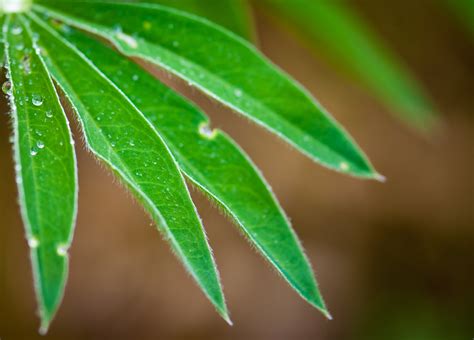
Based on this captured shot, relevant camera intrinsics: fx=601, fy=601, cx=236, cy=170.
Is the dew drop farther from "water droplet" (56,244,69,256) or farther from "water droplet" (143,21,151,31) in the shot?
"water droplet" (56,244,69,256)

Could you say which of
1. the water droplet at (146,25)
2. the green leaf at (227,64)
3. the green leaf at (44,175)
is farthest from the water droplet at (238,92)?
the green leaf at (44,175)

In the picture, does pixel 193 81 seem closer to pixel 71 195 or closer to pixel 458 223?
pixel 71 195

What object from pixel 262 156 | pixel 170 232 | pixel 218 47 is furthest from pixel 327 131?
pixel 262 156

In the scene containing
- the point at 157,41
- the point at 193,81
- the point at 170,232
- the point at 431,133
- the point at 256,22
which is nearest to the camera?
the point at 170,232

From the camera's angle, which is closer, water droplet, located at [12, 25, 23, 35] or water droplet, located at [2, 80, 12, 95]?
water droplet, located at [2, 80, 12, 95]

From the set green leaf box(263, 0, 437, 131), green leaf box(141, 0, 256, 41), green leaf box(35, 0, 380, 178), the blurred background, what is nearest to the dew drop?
green leaf box(35, 0, 380, 178)

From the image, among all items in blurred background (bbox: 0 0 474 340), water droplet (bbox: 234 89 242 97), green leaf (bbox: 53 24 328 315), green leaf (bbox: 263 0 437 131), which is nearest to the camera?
green leaf (bbox: 53 24 328 315)

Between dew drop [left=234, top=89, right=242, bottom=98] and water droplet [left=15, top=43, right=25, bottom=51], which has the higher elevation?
water droplet [left=15, top=43, right=25, bottom=51]
